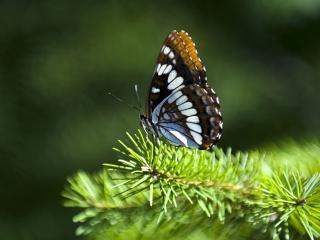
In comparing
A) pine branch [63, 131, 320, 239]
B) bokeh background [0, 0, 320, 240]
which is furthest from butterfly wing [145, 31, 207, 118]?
bokeh background [0, 0, 320, 240]

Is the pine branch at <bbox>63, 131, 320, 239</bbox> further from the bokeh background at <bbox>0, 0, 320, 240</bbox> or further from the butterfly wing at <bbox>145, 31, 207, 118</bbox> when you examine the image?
the bokeh background at <bbox>0, 0, 320, 240</bbox>

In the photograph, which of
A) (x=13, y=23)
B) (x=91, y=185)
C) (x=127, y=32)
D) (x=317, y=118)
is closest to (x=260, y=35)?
(x=317, y=118)

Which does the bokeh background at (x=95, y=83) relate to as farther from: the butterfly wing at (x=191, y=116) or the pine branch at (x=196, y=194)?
the pine branch at (x=196, y=194)

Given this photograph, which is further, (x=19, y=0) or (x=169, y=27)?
(x=19, y=0)

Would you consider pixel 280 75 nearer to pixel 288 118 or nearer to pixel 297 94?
pixel 297 94

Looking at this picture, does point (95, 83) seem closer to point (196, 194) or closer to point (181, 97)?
point (181, 97)

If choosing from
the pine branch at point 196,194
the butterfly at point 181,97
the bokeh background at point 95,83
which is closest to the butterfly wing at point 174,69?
the butterfly at point 181,97
